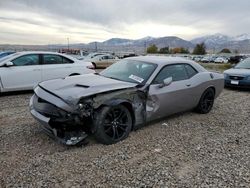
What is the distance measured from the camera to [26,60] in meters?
7.82

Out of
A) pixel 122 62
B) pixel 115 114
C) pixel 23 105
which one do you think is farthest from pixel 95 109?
pixel 23 105

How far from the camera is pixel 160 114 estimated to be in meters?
4.94

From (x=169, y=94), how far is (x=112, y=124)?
1.44 meters

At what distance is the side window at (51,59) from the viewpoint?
8.14 m

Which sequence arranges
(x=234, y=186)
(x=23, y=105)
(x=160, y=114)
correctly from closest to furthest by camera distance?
(x=234, y=186) → (x=160, y=114) → (x=23, y=105)

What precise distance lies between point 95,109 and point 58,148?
83 cm

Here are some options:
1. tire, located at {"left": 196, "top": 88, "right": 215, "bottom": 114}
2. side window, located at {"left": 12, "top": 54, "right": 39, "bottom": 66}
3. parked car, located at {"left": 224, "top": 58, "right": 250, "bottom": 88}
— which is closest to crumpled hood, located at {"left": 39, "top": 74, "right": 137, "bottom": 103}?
tire, located at {"left": 196, "top": 88, "right": 215, "bottom": 114}

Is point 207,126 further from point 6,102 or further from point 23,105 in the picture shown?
point 6,102

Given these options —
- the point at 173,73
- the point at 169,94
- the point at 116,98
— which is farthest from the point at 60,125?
the point at 173,73

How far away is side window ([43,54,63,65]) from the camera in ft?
26.7

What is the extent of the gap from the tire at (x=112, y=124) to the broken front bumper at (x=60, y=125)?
27 cm

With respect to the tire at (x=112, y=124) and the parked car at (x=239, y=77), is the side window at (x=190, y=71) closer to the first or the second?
the tire at (x=112, y=124)

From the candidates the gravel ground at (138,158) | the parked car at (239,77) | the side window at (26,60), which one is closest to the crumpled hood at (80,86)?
the gravel ground at (138,158)

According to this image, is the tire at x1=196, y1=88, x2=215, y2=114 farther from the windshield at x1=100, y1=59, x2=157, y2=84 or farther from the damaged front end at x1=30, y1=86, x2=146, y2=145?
the damaged front end at x1=30, y1=86, x2=146, y2=145
